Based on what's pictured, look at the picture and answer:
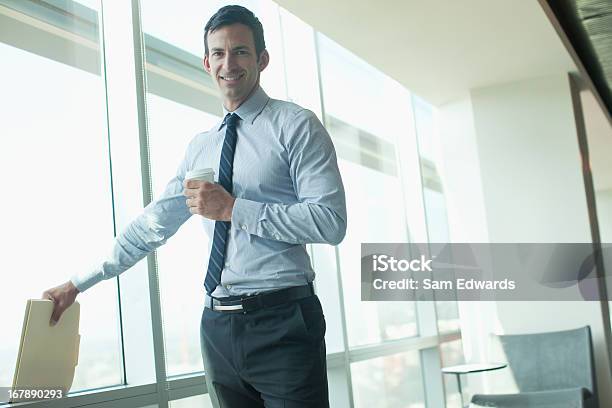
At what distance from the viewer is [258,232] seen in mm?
1560

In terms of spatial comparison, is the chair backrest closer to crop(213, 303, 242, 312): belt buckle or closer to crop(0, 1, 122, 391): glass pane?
crop(0, 1, 122, 391): glass pane

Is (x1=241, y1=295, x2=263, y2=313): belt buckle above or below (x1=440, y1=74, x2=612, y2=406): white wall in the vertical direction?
below

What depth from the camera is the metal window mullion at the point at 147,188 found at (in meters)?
2.47

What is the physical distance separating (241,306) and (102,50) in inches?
57.5

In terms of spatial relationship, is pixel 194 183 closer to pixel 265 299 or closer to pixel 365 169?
pixel 265 299

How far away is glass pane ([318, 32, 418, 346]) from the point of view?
14.6ft

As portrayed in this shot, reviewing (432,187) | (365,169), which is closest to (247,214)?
(365,169)

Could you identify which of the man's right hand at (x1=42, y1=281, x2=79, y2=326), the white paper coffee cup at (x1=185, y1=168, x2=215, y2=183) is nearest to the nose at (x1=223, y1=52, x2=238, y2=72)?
the white paper coffee cup at (x1=185, y1=168, x2=215, y2=183)

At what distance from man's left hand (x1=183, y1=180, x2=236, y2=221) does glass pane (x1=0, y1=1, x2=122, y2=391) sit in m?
0.70

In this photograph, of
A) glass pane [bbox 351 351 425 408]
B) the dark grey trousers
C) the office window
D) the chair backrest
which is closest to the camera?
the dark grey trousers

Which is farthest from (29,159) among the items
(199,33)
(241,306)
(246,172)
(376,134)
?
(376,134)

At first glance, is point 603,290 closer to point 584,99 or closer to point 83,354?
point 584,99

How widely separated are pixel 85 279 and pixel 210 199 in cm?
48

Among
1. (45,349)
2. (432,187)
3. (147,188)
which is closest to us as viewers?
(45,349)
